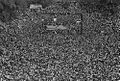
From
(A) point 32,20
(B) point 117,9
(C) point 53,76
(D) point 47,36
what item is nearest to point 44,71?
(C) point 53,76

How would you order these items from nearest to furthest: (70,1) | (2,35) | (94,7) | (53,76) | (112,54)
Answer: (53,76), (112,54), (2,35), (94,7), (70,1)

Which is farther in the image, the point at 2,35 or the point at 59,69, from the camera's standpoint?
the point at 2,35

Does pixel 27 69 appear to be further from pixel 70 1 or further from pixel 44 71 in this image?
pixel 70 1

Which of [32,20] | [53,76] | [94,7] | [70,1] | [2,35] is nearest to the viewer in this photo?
[53,76]

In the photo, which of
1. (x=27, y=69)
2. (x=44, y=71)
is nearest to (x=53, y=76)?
(x=44, y=71)

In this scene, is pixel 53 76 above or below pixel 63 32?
below

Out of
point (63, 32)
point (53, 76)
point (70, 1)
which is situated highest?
point (70, 1)

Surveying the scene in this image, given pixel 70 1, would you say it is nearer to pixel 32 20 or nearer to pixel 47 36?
pixel 32 20
